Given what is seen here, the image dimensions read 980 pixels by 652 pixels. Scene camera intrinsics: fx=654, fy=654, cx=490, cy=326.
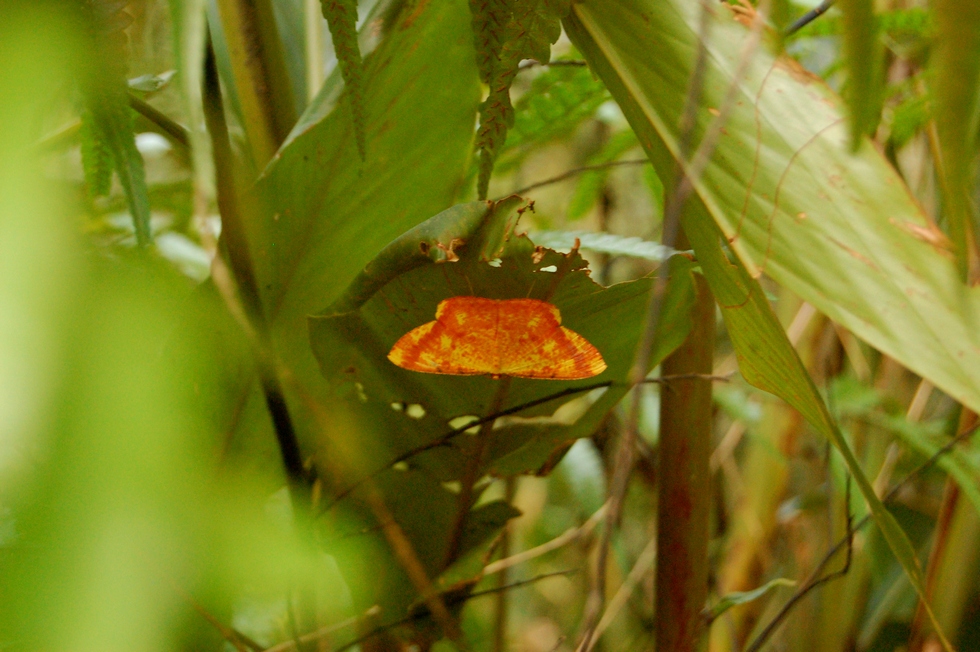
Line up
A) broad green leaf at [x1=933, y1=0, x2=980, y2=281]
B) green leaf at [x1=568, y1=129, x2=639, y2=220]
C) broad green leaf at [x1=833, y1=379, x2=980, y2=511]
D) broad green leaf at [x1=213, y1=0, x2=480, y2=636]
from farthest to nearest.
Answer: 1. green leaf at [x1=568, y1=129, x2=639, y2=220]
2. broad green leaf at [x1=833, y1=379, x2=980, y2=511]
3. broad green leaf at [x1=213, y1=0, x2=480, y2=636]
4. broad green leaf at [x1=933, y1=0, x2=980, y2=281]

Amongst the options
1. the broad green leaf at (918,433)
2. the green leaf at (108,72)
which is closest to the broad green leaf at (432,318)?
the green leaf at (108,72)

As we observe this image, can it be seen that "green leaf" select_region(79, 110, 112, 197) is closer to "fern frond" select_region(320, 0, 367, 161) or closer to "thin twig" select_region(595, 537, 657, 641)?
"fern frond" select_region(320, 0, 367, 161)

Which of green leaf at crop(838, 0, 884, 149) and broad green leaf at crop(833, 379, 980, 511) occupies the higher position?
green leaf at crop(838, 0, 884, 149)

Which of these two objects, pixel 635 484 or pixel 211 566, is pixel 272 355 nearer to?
pixel 211 566

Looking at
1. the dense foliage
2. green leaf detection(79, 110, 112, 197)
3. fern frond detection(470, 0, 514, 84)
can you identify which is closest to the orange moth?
the dense foliage

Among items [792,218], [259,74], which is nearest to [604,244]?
[792,218]

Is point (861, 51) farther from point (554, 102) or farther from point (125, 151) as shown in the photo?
point (554, 102)
